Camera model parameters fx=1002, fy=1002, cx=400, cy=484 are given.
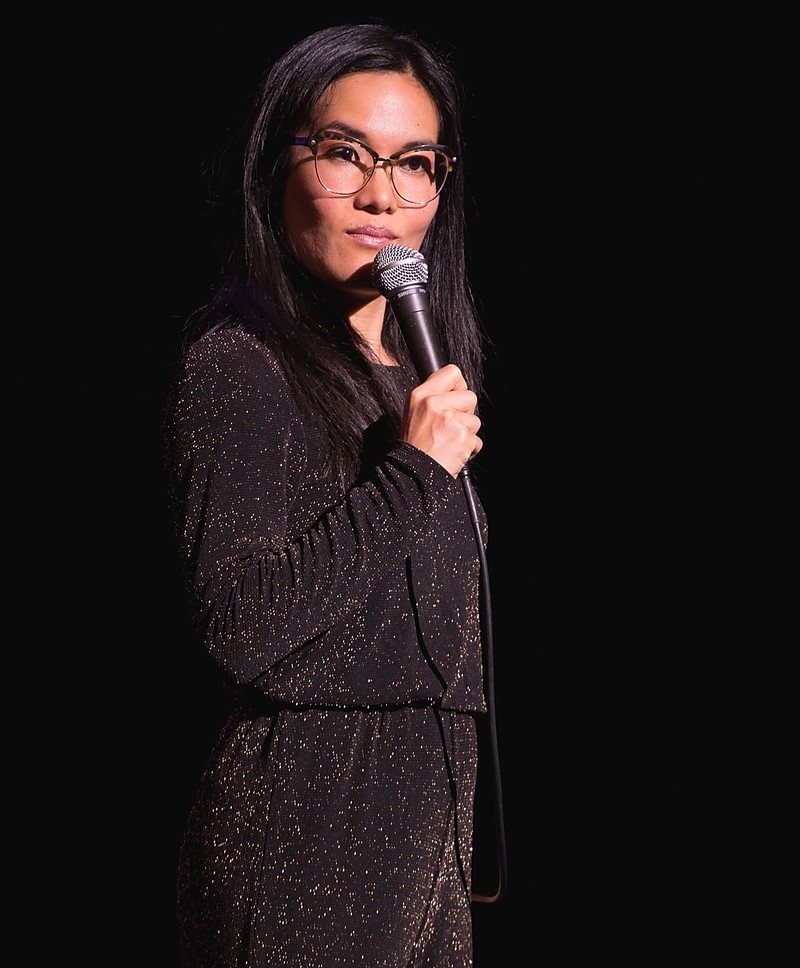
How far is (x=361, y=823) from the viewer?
940mm

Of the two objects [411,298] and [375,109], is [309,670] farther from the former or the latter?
[375,109]

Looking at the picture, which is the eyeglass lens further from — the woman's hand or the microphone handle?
the woman's hand

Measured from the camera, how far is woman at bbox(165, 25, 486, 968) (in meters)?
0.89

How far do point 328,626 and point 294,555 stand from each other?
0.23 feet

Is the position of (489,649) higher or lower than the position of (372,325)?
lower

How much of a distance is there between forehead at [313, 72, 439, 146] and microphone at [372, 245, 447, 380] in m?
0.15

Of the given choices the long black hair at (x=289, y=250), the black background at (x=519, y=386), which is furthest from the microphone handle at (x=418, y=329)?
the black background at (x=519, y=386)

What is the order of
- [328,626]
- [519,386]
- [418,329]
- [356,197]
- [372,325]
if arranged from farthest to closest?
1. [519,386]
2. [372,325]
3. [356,197]
4. [418,329]
5. [328,626]

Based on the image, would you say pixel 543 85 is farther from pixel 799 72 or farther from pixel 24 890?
pixel 24 890

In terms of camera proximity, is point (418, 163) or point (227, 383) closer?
point (227, 383)

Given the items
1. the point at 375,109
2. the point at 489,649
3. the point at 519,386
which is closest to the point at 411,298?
the point at 375,109

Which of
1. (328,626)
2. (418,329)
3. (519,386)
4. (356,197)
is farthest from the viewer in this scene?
(519,386)

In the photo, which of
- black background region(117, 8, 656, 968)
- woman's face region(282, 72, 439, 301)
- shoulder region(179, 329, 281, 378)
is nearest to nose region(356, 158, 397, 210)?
woman's face region(282, 72, 439, 301)

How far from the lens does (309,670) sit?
2.99 feet
